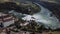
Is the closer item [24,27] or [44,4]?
[24,27]

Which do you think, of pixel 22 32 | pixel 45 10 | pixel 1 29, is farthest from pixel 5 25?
pixel 45 10

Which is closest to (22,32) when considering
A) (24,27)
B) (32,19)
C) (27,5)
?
(24,27)

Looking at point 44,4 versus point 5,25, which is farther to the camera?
point 44,4

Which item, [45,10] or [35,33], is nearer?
Answer: [35,33]

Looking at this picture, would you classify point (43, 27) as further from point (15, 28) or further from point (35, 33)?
point (15, 28)

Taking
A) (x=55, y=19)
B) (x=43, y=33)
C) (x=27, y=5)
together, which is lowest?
(x=43, y=33)

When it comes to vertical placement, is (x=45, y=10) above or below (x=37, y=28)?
above

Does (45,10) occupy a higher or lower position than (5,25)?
higher

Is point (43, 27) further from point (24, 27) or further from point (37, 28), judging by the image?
point (24, 27)

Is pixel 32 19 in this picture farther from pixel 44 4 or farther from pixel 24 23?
pixel 44 4
